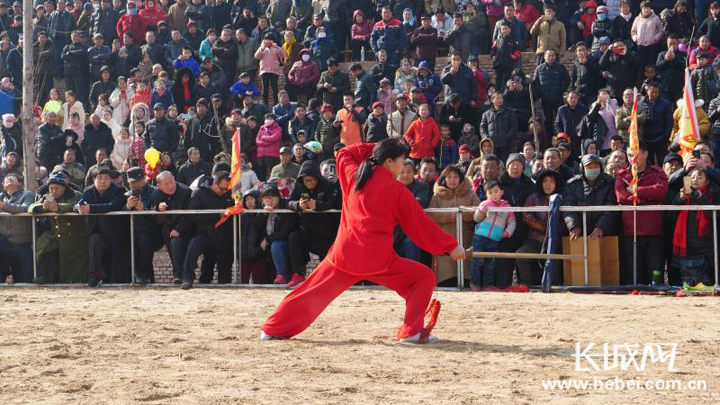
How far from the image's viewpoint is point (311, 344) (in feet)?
31.9

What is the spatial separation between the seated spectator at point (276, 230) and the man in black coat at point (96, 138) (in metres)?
7.17

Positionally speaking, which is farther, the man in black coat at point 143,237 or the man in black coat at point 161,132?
the man in black coat at point 161,132

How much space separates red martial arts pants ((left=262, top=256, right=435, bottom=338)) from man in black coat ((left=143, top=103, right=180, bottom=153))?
36.5 ft

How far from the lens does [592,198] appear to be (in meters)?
13.9

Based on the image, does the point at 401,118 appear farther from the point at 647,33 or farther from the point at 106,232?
the point at 106,232

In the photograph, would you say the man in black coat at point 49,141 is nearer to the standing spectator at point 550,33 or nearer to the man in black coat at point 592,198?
the standing spectator at point 550,33

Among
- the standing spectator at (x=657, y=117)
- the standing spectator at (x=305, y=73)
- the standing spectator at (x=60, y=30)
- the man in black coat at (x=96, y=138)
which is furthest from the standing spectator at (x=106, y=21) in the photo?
the standing spectator at (x=657, y=117)

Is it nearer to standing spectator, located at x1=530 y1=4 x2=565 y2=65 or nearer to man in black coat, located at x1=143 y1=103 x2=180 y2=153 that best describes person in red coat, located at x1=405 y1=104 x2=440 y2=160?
standing spectator, located at x1=530 y1=4 x2=565 y2=65

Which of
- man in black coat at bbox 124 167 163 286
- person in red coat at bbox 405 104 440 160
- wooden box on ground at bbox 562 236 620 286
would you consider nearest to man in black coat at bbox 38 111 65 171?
man in black coat at bbox 124 167 163 286

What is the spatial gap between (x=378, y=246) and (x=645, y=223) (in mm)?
5059

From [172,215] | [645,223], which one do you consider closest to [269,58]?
[172,215]

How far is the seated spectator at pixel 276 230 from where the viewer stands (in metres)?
14.9

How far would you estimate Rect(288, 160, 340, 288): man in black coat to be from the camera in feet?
48.9

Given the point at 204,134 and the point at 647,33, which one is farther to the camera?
the point at 204,134
